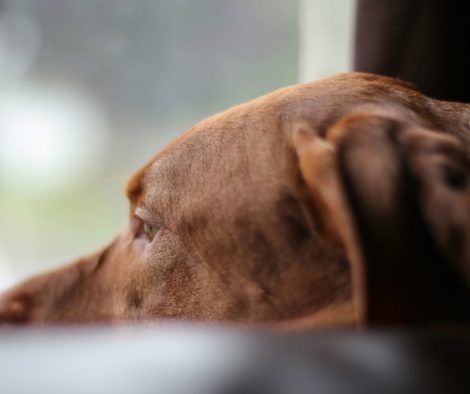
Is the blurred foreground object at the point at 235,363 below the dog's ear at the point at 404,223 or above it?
above

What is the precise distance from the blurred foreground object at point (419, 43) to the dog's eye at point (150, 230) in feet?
4.16

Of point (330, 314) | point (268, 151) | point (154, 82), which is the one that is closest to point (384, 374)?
point (330, 314)

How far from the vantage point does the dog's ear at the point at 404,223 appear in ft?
2.64

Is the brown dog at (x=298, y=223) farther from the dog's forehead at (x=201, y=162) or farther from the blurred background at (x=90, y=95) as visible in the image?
the blurred background at (x=90, y=95)

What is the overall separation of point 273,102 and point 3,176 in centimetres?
284

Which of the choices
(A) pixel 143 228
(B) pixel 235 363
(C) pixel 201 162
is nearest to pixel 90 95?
(A) pixel 143 228

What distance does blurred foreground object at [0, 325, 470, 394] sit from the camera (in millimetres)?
481

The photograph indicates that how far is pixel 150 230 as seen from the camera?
1.45 m

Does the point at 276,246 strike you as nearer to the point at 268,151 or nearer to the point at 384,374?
the point at 268,151

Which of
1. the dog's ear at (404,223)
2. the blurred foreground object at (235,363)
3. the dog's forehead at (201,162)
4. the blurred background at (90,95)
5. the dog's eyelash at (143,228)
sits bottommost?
the blurred background at (90,95)

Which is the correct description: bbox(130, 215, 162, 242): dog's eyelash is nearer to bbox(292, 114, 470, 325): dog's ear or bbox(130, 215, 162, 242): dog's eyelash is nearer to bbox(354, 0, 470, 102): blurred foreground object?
bbox(292, 114, 470, 325): dog's ear

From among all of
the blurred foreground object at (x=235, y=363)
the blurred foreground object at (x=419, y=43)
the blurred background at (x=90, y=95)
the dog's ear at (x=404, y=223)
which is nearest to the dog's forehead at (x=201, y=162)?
the dog's ear at (x=404, y=223)

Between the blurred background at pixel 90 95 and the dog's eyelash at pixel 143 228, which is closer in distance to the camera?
the dog's eyelash at pixel 143 228

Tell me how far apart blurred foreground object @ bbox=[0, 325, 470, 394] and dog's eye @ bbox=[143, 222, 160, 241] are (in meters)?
0.88
